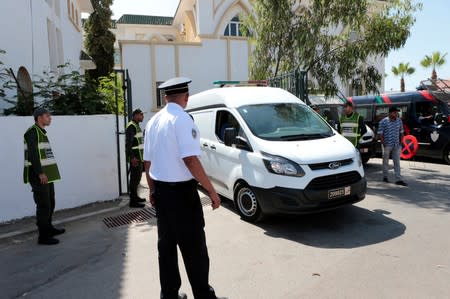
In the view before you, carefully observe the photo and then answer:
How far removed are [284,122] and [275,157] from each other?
3.69ft

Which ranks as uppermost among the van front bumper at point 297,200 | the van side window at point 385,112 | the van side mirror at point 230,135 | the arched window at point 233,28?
the arched window at point 233,28

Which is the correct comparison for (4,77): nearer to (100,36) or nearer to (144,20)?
(100,36)

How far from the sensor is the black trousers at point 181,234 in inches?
122

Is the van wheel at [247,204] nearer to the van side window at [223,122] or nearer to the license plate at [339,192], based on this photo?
the license plate at [339,192]

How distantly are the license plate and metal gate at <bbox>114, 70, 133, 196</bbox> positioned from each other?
4.31 metres

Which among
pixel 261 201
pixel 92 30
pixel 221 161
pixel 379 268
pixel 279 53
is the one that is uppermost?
pixel 92 30

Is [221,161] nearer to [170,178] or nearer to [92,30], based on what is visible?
[170,178]

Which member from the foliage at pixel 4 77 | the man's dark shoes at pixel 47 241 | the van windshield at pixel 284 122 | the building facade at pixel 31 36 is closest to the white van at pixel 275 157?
the van windshield at pixel 284 122

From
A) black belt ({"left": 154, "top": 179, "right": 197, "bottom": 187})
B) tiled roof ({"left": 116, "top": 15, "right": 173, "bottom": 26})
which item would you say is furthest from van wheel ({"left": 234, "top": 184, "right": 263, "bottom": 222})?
tiled roof ({"left": 116, "top": 15, "right": 173, "bottom": 26})

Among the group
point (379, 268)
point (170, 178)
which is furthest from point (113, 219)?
point (379, 268)

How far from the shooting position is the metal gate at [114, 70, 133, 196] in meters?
7.59

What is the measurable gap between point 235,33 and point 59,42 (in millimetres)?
10976

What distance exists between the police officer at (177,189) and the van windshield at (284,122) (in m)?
2.85

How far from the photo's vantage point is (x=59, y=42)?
45.8 ft
